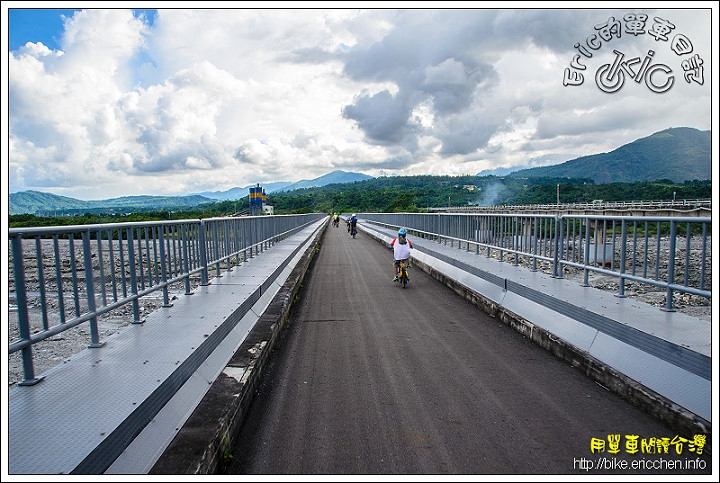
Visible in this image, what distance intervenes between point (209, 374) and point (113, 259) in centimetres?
171

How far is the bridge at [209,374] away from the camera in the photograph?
283 centimetres

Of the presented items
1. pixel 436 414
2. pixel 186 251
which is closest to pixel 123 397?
pixel 436 414

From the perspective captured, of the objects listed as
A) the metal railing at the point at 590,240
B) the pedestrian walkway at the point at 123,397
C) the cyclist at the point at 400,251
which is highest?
the metal railing at the point at 590,240

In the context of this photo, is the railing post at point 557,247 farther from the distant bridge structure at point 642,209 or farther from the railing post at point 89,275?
the distant bridge structure at point 642,209

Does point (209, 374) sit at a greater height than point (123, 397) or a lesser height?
lesser

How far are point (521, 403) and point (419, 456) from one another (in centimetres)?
149

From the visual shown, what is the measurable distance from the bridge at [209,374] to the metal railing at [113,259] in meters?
0.42

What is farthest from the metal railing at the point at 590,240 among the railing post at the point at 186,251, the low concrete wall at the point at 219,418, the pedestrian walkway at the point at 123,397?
the railing post at the point at 186,251

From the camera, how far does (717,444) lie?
323cm

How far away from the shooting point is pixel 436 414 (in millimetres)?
4039

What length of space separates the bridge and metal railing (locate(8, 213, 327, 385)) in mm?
422

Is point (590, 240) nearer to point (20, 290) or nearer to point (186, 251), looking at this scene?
point (186, 251)

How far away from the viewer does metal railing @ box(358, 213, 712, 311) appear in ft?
16.1

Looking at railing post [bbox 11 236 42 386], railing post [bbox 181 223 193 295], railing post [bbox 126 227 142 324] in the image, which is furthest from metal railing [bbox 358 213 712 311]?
railing post [bbox 181 223 193 295]
